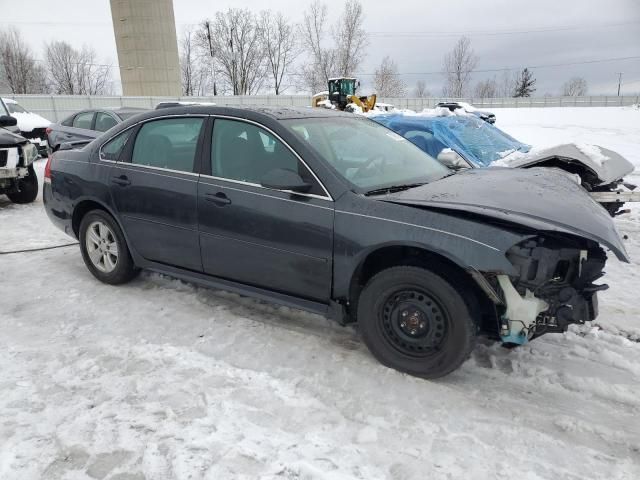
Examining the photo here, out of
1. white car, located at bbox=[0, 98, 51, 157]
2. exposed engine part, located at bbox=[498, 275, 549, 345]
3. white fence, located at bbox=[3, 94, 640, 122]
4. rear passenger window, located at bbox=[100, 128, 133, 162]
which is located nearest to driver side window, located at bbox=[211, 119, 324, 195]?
rear passenger window, located at bbox=[100, 128, 133, 162]

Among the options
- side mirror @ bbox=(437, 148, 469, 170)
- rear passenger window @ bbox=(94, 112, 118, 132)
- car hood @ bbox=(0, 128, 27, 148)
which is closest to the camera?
side mirror @ bbox=(437, 148, 469, 170)

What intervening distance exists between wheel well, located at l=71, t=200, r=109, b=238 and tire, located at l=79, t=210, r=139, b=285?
0.07 meters

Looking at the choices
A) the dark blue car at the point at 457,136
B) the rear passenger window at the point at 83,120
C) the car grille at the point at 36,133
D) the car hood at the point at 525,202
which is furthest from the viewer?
the car grille at the point at 36,133

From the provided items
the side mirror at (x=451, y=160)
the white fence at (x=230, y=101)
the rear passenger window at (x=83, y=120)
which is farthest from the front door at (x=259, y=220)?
the rear passenger window at (x=83, y=120)

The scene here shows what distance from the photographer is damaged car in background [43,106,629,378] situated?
2.84 m

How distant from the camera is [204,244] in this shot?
384cm

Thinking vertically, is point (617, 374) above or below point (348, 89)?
below

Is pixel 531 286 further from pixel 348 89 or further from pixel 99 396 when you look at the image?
pixel 348 89

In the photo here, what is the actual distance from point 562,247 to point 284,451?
1.87 m

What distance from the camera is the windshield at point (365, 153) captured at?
3.48 metres

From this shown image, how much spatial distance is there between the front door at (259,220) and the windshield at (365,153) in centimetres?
24

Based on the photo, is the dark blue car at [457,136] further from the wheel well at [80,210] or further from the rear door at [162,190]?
the wheel well at [80,210]

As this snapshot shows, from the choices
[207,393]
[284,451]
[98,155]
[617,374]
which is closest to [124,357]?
[207,393]

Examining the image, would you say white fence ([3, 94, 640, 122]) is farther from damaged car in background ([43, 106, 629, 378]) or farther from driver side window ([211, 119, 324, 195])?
driver side window ([211, 119, 324, 195])
